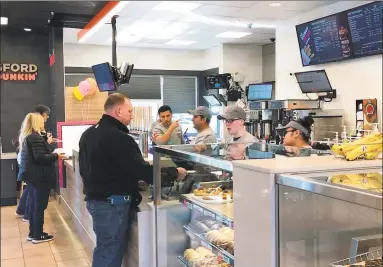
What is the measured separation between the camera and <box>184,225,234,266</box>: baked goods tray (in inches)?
80.6

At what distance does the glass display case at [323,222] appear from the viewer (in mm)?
1401

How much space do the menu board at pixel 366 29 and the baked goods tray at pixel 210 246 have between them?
123 inches

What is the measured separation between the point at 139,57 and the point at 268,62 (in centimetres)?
295

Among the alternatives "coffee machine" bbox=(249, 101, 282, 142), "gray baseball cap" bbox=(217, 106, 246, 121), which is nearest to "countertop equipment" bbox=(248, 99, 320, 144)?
"coffee machine" bbox=(249, 101, 282, 142)

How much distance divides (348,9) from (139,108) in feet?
9.08

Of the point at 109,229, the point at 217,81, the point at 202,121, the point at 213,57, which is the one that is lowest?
the point at 109,229

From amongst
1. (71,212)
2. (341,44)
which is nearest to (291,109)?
(341,44)

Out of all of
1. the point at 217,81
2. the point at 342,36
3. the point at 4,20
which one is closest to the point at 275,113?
the point at 342,36

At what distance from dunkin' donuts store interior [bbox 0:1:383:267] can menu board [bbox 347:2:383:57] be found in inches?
0.7

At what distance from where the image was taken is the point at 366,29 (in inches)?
193

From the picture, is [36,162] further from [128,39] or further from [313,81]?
[128,39]

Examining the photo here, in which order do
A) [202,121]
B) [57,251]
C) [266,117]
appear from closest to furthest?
[202,121], [57,251], [266,117]

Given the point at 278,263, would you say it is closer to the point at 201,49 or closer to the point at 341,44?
the point at 341,44

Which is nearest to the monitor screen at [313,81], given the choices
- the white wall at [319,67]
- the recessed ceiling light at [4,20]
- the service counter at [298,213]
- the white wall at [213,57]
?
the white wall at [319,67]
